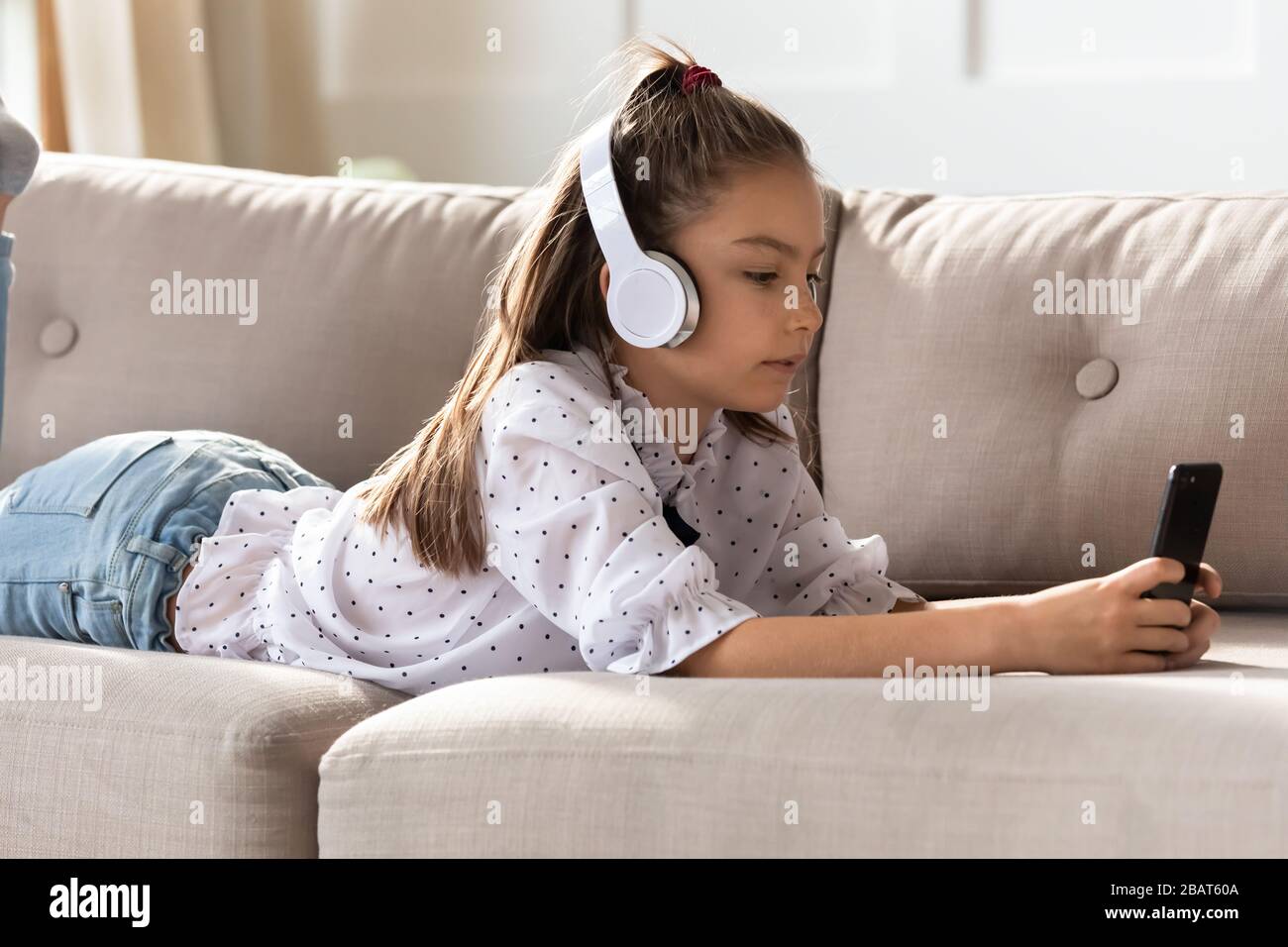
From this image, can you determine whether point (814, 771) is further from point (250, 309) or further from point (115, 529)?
point (250, 309)

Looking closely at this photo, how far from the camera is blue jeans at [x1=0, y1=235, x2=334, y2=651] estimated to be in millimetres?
1275

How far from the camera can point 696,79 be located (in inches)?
44.4

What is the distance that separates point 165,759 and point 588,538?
0.31m

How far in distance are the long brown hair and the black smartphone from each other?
0.38 meters

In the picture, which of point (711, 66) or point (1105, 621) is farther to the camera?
point (711, 66)

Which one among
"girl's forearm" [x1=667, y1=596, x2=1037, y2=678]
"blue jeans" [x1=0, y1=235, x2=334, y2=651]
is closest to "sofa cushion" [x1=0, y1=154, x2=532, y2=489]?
"blue jeans" [x1=0, y1=235, x2=334, y2=651]

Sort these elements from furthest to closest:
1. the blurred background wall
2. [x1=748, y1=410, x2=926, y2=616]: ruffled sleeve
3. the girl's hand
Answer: the blurred background wall → [x1=748, y1=410, x2=926, y2=616]: ruffled sleeve → the girl's hand

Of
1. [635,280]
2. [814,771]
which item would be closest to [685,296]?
[635,280]

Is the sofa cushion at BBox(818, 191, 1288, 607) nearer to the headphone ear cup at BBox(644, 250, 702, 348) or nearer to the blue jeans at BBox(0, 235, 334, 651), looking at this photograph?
the headphone ear cup at BBox(644, 250, 702, 348)

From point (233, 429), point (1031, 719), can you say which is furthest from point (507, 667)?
point (233, 429)

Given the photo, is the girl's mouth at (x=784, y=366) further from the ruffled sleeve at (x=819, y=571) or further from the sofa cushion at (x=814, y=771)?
the sofa cushion at (x=814, y=771)

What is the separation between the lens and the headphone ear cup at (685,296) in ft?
3.38
